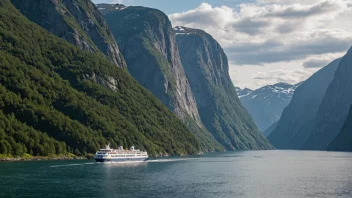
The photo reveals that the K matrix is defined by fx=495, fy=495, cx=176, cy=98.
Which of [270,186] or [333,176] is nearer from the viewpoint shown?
[270,186]

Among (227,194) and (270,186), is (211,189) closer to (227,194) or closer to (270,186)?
(227,194)

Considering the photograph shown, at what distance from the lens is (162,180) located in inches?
5817

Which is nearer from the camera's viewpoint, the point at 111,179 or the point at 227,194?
the point at 227,194

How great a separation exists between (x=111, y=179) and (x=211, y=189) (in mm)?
33841

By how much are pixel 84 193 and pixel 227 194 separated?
3408 cm

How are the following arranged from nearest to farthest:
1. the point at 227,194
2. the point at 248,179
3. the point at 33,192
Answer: the point at 33,192, the point at 227,194, the point at 248,179

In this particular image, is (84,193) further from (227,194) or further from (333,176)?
(333,176)

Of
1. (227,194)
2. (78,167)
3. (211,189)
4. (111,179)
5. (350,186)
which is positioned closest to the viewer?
(227,194)

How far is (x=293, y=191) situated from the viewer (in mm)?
127062

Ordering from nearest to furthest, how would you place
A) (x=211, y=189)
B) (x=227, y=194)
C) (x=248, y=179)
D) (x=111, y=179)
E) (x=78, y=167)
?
(x=227, y=194) < (x=211, y=189) < (x=111, y=179) < (x=248, y=179) < (x=78, y=167)

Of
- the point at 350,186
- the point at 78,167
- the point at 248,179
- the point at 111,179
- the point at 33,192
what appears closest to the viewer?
the point at 33,192

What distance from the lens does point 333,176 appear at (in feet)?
553

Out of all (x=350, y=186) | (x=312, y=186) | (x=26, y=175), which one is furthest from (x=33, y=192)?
(x=350, y=186)

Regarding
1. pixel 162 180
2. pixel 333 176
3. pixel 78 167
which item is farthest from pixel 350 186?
pixel 78 167
